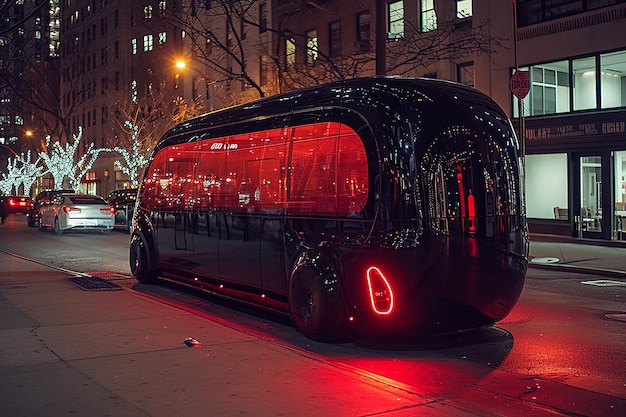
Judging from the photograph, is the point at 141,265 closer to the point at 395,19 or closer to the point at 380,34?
the point at 380,34

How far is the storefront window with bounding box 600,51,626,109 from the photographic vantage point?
23750mm

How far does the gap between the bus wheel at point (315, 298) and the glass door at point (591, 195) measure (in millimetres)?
17337

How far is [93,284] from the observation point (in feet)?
45.6

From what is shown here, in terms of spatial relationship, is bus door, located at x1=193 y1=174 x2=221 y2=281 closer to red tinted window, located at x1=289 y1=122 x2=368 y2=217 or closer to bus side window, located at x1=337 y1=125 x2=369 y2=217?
red tinted window, located at x1=289 y1=122 x2=368 y2=217

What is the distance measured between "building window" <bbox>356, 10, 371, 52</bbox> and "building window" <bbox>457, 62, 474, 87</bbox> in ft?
13.4

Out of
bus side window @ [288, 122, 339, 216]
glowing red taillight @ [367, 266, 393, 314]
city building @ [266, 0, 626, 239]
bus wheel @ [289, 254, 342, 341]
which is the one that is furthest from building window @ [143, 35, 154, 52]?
glowing red taillight @ [367, 266, 393, 314]

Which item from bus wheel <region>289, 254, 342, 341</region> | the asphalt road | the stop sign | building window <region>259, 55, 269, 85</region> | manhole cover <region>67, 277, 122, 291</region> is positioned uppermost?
building window <region>259, 55, 269, 85</region>

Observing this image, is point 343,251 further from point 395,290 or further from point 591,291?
point 591,291

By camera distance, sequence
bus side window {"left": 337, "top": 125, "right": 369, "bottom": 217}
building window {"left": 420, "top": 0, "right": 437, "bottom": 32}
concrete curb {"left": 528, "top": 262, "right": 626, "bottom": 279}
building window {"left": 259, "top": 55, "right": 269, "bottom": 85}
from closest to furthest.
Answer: bus side window {"left": 337, "top": 125, "right": 369, "bottom": 217} < concrete curb {"left": 528, "top": 262, "right": 626, "bottom": 279} < building window {"left": 420, "top": 0, "right": 437, "bottom": 32} < building window {"left": 259, "top": 55, "right": 269, "bottom": 85}

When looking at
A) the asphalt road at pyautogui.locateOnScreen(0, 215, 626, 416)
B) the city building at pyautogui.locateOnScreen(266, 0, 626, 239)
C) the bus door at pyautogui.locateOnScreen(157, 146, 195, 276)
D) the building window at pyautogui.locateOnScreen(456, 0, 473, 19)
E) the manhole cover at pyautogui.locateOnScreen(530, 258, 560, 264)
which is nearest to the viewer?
the asphalt road at pyautogui.locateOnScreen(0, 215, 626, 416)

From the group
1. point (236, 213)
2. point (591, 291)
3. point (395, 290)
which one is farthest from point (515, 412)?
point (591, 291)

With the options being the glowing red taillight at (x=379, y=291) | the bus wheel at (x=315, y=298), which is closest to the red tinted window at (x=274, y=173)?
the bus wheel at (x=315, y=298)

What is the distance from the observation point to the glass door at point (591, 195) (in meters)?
24.4

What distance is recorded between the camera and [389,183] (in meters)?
8.42
